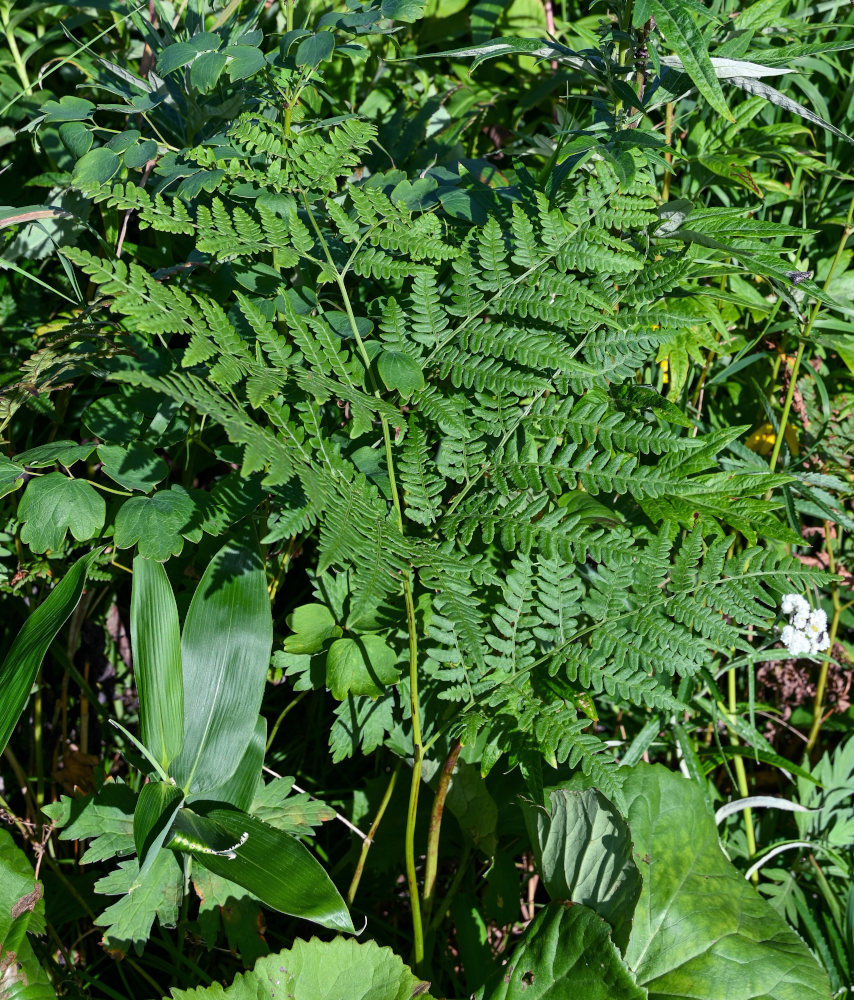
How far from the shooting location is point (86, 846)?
1.64 meters

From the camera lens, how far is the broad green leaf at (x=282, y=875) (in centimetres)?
112

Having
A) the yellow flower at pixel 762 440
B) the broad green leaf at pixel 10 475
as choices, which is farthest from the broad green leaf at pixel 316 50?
the yellow flower at pixel 762 440

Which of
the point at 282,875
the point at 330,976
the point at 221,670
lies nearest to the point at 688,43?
the point at 221,670

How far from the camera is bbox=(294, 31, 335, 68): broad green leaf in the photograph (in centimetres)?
130

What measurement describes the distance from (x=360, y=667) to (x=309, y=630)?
0.11m

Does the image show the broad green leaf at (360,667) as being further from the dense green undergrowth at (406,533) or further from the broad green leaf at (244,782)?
the broad green leaf at (244,782)

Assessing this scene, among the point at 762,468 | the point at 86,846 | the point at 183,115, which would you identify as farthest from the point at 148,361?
the point at 762,468

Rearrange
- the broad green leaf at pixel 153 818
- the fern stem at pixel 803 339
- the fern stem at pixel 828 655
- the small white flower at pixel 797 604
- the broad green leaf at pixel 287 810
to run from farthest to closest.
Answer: the fern stem at pixel 828 655 < the fern stem at pixel 803 339 < the small white flower at pixel 797 604 < the broad green leaf at pixel 287 810 < the broad green leaf at pixel 153 818

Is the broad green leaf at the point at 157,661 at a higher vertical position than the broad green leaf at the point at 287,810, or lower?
higher

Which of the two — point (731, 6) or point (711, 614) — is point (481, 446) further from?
point (731, 6)

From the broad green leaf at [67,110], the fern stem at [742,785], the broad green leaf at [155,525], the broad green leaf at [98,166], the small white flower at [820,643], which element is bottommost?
the fern stem at [742,785]

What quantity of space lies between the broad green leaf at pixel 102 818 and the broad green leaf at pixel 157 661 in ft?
0.58

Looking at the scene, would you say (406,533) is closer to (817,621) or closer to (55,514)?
(55,514)

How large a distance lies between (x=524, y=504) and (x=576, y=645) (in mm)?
214
